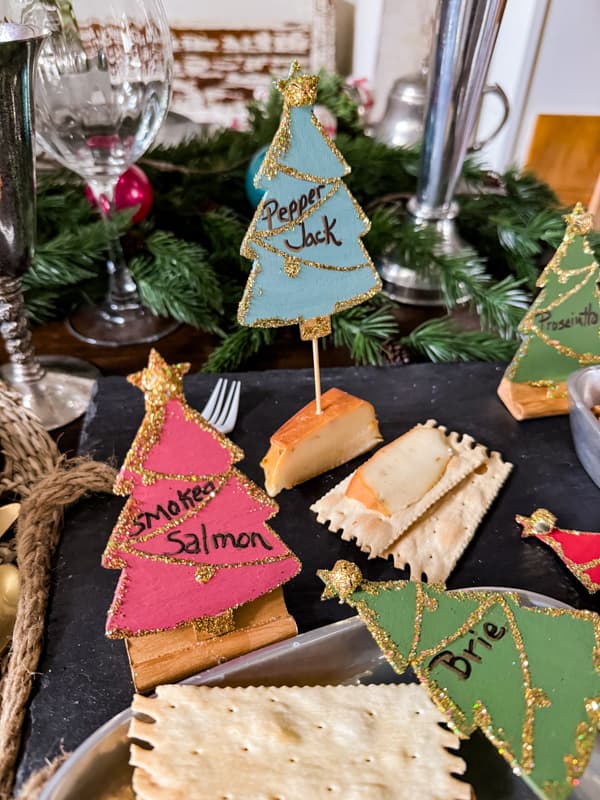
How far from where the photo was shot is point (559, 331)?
2.64 ft

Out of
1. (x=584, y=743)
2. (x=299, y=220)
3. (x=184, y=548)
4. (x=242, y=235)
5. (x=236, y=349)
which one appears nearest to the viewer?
(x=584, y=743)

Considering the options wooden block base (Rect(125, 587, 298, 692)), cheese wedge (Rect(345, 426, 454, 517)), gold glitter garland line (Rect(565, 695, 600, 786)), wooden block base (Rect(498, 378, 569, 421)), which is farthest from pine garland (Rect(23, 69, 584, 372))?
gold glitter garland line (Rect(565, 695, 600, 786))

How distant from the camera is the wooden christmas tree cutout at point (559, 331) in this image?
0.77 m

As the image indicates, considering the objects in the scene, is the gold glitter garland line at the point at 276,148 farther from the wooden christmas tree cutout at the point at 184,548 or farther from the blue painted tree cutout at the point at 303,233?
the wooden christmas tree cutout at the point at 184,548

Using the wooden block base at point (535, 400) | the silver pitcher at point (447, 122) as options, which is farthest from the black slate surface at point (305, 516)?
the silver pitcher at point (447, 122)

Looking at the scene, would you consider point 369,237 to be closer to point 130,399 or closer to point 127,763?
point 130,399

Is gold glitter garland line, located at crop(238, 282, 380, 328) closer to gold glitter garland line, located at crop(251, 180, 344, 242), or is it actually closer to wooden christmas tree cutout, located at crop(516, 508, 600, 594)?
gold glitter garland line, located at crop(251, 180, 344, 242)

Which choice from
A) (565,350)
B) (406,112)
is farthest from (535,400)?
(406,112)

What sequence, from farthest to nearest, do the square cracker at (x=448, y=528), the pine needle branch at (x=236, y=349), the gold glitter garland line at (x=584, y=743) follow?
1. the pine needle branch at (x=236, y=349)
2. the square cracker at (x=448, y=528)
3. the gold glitter garland line at (x=584, y=743)

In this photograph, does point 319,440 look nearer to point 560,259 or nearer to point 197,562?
point 197,562

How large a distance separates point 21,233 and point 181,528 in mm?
391

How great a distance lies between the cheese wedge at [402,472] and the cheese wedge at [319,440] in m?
0.05

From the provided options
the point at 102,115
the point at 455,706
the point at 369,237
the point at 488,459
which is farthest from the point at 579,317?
the point at 102,115

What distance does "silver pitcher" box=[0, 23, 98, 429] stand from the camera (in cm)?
61
